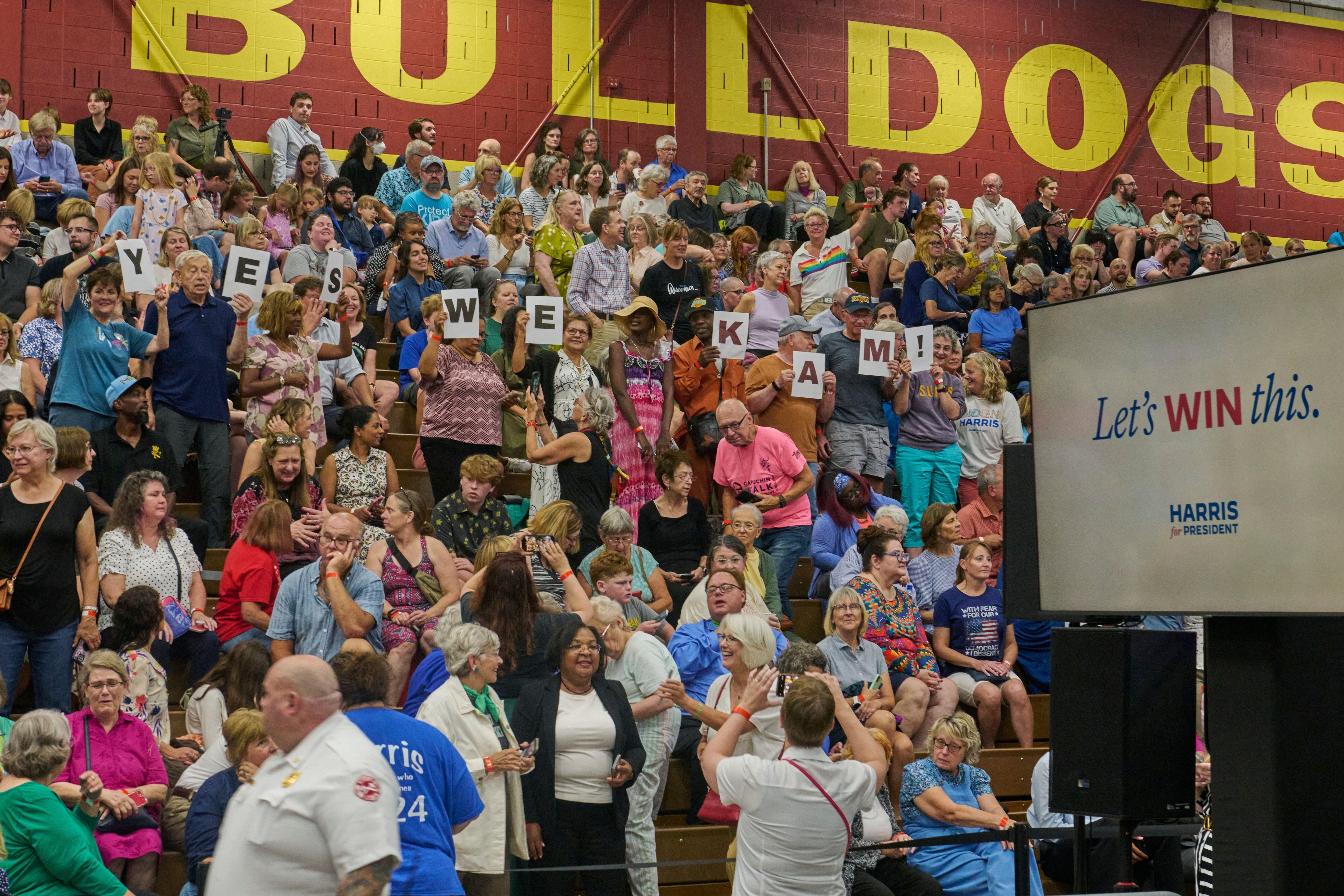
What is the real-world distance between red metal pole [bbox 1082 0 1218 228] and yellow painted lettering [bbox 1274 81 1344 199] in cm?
158

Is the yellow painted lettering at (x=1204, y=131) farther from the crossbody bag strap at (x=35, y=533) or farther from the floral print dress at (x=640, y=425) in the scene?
the crossbody bag strap at (x=35, y=533)

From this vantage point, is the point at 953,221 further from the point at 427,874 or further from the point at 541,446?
the point at 427,874

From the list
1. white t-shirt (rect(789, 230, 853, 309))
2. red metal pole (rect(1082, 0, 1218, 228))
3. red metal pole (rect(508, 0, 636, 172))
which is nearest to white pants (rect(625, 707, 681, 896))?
white t-shirt (rect(789, 230, 853, 309))

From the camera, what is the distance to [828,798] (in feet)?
16.6

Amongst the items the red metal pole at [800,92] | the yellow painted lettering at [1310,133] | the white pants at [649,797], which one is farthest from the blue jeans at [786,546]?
the yellow painted lettering at [1310,133]

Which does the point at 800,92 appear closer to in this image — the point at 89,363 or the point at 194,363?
the point at 194,363

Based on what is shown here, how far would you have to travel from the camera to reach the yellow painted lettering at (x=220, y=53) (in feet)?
48.9

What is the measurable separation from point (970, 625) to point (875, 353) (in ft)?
7.28

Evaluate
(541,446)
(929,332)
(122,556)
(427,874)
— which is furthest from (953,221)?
(427,874)

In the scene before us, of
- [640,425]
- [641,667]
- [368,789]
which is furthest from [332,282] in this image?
[368,789]

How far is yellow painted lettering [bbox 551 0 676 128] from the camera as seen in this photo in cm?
1688

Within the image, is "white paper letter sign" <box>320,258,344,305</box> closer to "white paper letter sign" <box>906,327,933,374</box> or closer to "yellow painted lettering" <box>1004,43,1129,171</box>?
"white paper letter sign" <box>906,327,933,374</box>

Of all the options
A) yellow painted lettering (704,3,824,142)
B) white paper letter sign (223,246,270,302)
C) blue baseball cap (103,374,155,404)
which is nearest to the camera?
blue baseball cap (103,374,155,404)

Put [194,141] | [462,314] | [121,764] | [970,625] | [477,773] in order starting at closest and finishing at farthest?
[477,773] → [121,764] → [970,625] → [462,314] → [194,141]
